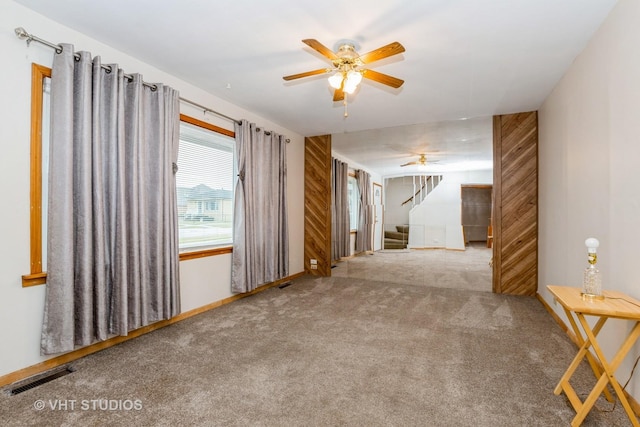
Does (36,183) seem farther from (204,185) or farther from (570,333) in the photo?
(570,333)

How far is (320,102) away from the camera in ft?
12.5

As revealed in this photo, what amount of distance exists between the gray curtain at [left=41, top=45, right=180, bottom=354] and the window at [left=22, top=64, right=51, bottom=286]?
10 centimetres

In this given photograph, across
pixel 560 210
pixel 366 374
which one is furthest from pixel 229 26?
pixel 560 210

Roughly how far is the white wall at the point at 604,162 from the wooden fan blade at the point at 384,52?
1.34m

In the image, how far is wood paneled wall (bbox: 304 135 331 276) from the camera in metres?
5.39

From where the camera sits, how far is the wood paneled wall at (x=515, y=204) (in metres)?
4.12

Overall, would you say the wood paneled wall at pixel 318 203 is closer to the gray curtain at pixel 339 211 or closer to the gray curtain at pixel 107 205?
the gray curtain at pixel 339 211

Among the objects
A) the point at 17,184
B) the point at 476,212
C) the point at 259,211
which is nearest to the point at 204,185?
the point at 259,211

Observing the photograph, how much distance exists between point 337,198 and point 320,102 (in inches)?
Result: 78.2

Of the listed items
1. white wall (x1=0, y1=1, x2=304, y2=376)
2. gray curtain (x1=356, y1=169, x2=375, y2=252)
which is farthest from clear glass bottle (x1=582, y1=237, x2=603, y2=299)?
gray curtain (x1=356, y1=169, x2=375, y2=252)

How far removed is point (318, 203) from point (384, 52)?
3.46 metres

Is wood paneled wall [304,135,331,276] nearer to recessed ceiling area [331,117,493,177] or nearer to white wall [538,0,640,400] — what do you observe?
recessed ceiling area [331,117,493,177]

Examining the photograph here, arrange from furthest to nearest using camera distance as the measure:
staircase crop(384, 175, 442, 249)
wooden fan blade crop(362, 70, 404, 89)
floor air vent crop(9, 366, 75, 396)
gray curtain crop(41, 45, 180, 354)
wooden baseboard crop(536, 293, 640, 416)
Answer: staircase crop(384, 175, 442, 249)
wooden fan blade crop(362, 70, 404, 89)
gray curtain crop(41, 45, 180, 354)
floor air vent crop(9, 366, 75, 396)
wooden baseboard crop(536, 293, 640, 416)

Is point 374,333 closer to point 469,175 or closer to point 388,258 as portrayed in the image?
point 388,258
